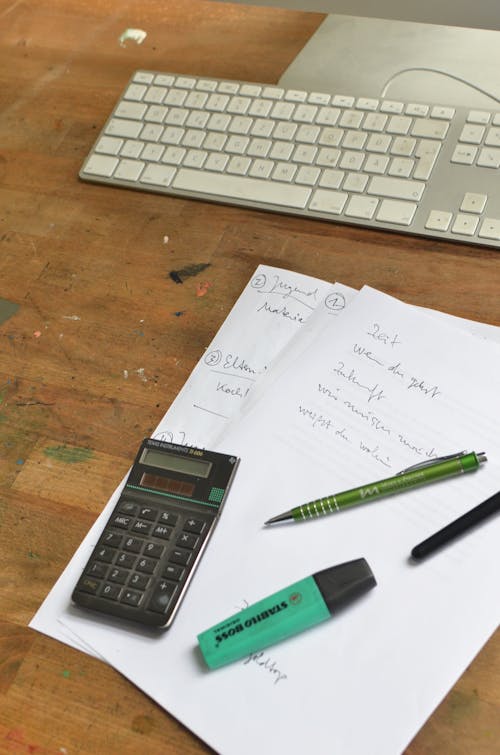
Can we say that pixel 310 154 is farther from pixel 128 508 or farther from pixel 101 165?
pixel 128 508

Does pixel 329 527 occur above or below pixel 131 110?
below

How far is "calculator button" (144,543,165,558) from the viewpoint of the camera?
0.53 meters

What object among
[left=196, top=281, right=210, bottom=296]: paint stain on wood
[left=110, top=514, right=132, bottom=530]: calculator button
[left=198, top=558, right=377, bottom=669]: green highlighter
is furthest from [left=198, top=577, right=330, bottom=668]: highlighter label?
[left=196, top=281, right=210, bottom=296]: paint stain on wood

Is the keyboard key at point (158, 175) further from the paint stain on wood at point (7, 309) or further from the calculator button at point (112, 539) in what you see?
the calculator button at point (112, 539)

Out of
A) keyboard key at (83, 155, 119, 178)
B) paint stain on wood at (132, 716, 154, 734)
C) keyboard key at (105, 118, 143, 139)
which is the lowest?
paint stain on wood at (132, 716, 154, 734)

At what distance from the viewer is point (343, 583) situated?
0.50 m

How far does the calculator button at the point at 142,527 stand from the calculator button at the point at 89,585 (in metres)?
0.05

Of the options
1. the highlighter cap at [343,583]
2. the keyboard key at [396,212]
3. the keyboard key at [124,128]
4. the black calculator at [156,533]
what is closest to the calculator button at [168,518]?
the black calculator at [156,533]

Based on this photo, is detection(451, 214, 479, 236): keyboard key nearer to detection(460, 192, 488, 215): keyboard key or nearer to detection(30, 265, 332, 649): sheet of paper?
detection(460, 192, 488, 215): keyboard key

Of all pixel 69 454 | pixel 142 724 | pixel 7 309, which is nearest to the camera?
pixel 142 724

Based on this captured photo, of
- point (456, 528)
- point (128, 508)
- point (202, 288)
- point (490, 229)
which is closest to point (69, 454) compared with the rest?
point (128, 508)

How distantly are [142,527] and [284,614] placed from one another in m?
0.12

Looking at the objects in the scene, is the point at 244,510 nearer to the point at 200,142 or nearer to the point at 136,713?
the point at 136,713

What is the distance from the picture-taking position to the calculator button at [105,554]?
0.54 m
